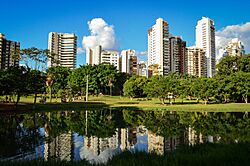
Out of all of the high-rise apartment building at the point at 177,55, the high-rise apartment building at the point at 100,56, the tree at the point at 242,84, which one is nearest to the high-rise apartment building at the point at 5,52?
the high-rise apartment building at the point at 100,56

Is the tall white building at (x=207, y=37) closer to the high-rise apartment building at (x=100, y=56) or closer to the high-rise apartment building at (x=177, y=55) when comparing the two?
the high-rise apartment building at (x=177, y=55)

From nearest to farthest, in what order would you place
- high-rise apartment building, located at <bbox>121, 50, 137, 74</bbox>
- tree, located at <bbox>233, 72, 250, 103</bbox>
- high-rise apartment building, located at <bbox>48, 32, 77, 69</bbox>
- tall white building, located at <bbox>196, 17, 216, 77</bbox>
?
tree, located at <bbox>233, 72, 250, 103</bbox>, high-rise apartment building, located at <bbox>48, 32, 77, 69</bbox>, high-rise apartment building, located at <bbox>121, 50, 137, 74</bbox>, tall white building, located at <bbox>196, 17, 216, 77</bbox>

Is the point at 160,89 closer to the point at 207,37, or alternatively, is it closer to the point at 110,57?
the point at 110,57

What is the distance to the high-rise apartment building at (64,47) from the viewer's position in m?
150

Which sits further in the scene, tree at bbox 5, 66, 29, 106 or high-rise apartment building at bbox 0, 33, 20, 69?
high-rise apartment building at bbox 0, 33, 20, 69

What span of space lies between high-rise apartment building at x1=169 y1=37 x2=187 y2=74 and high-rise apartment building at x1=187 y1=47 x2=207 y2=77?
333cm

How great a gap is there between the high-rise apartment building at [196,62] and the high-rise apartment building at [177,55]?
3.33 m

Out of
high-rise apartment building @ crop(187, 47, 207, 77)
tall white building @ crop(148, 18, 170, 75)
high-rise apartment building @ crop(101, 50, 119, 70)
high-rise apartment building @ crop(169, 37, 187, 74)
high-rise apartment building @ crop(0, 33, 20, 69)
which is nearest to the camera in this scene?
high-rise apartment building @ crop(0, 33, 20, 69)

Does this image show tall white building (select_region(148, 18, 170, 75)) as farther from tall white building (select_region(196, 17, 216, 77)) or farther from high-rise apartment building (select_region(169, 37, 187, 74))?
tall white building (select_region(196, 17, 216, 77))

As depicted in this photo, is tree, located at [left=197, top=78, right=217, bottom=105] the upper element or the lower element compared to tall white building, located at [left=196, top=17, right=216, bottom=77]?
lower

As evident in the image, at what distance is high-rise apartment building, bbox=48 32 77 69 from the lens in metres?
150

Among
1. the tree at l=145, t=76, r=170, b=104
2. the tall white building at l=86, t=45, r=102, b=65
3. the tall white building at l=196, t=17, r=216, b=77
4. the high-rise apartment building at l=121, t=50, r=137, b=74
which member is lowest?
the tree at l=145, t=76, r=170, b=104

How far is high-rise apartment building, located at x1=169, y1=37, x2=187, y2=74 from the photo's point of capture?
150 meters

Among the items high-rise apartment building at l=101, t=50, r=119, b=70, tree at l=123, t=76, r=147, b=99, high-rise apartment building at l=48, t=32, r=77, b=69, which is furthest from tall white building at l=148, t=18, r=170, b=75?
tree at l=123, t=76, r=147, b=99
